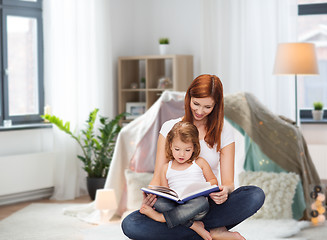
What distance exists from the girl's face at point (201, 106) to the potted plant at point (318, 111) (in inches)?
137

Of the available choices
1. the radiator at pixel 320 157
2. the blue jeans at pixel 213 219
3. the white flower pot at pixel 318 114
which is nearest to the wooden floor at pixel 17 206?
the radiator at pixel 320 157

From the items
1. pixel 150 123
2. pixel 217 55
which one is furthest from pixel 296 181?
pixel 217 55

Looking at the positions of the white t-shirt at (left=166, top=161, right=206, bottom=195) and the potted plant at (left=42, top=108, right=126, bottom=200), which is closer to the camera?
the white t-shirt at (left=166, top=161, right=206, bottom=195)

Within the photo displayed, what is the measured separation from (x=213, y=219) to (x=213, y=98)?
0.49 meters

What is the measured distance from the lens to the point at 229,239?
2.12 m

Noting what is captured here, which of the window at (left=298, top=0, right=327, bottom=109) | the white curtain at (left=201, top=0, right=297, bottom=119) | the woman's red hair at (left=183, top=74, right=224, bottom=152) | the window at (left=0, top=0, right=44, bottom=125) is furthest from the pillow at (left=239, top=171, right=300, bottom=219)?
the window at (left=0, top=0, right=44, bottom=125)

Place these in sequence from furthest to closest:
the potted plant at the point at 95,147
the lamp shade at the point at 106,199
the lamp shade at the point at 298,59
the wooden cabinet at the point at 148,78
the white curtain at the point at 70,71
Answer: the wooden cabinet at the point at 148,78 < the white curtain at the point at 70,71 < the potted plant at the point at 95,147 < the lamp shade at the point at 298,59 < the lamp shade at the point at 106,199

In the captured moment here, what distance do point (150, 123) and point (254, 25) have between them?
70.5 inches

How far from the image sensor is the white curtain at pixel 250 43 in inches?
203

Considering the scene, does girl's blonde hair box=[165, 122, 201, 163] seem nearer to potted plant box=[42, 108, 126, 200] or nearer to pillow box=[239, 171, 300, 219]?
pillow box=[239, 171, 300, 219]

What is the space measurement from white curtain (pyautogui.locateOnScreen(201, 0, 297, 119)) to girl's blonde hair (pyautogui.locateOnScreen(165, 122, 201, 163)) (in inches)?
133

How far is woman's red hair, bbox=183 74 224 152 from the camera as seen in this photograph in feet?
6.32

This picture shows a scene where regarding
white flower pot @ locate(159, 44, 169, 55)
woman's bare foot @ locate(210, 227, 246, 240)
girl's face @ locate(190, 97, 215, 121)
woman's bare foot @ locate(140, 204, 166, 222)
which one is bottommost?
woman's bare foot @ locate(210, 227, 246, 240)

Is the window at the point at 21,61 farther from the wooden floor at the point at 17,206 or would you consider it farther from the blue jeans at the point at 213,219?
the blue jeans at the point at 213,219
